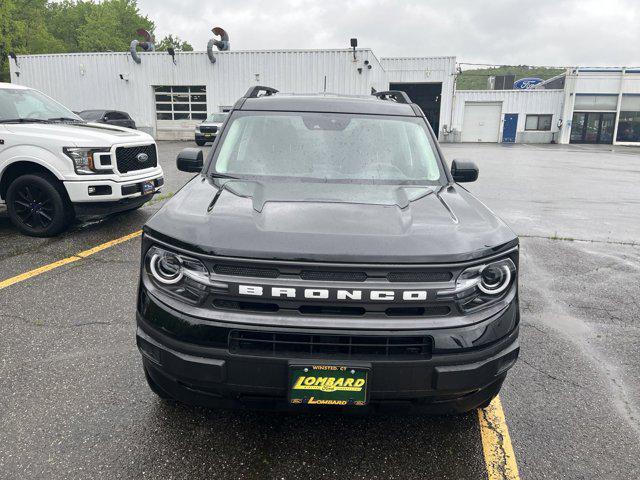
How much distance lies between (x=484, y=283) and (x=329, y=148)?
1.61 meters

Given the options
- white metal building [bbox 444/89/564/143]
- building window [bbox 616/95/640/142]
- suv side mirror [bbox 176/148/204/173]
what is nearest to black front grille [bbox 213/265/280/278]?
suv side mirror [bbox 176/148/204/173]

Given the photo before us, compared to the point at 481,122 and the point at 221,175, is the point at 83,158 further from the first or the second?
the point at 481,122

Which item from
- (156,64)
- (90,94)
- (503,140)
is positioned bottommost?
(503,140)

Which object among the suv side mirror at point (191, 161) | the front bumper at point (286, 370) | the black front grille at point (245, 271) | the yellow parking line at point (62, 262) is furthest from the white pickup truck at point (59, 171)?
the black front grille at point (245, 271)

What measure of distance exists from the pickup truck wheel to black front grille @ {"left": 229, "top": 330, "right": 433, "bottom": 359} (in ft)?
16.8

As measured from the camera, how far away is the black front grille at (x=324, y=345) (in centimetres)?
207

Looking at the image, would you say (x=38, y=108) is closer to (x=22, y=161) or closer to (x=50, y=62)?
(x=22, y=161)

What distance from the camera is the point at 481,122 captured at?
42875mm

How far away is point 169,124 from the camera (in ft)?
102

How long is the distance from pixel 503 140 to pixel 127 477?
45068 millimetres

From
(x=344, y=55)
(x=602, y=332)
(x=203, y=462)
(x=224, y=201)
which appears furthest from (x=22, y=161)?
(x=344, y=55)

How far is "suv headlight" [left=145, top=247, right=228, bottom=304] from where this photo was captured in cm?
214

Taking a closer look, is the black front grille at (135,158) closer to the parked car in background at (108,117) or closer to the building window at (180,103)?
the parked car in background at (108,117)

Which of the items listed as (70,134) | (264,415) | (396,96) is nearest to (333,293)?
(264,415)
